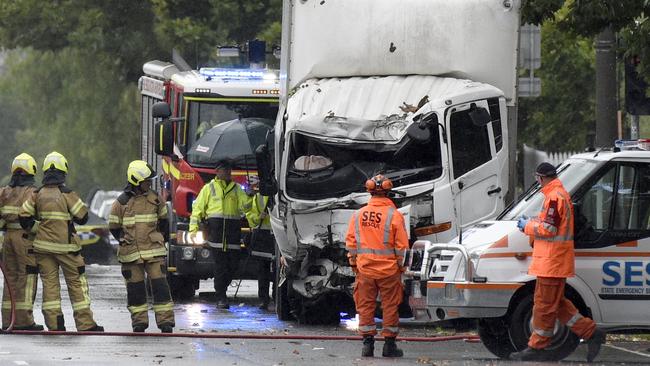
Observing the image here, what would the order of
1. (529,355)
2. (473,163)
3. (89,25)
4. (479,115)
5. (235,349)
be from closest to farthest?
(529,355) → (235,349) → (479,115) → (473,163) → (89,25)

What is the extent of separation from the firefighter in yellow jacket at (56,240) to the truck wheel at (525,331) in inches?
164

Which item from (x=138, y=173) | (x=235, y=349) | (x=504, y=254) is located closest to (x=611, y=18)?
(x=504, y=254)

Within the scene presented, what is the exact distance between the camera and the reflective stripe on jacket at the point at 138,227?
46.7 ft

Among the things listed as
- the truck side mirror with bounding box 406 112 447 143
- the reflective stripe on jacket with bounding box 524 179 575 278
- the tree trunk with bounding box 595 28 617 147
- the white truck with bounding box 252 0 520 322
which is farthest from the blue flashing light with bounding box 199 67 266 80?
the reflective stripe on jacket with bounding box 524 179 575 278

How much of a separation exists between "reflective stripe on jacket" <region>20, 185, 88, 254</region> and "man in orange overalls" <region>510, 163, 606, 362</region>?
15.1 feet

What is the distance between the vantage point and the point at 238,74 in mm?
19625

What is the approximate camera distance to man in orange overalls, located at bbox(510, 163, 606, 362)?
11.7 metres

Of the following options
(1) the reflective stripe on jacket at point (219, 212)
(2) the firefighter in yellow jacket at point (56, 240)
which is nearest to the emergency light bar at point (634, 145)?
(2) the firefighter in yellow jacket at point (56, 240)

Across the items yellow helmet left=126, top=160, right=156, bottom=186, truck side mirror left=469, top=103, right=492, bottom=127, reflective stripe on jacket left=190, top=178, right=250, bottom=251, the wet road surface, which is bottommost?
the wet road surface

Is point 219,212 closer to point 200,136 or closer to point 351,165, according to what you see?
point 200,136

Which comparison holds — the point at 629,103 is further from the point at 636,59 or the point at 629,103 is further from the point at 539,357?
the point at 539,357

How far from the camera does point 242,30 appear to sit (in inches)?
1278

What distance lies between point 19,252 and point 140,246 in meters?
1.21

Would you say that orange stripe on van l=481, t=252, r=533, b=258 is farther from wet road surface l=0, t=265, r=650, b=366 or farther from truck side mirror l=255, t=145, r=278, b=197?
truck side mirror l=255, t=145, r=278, b=197
